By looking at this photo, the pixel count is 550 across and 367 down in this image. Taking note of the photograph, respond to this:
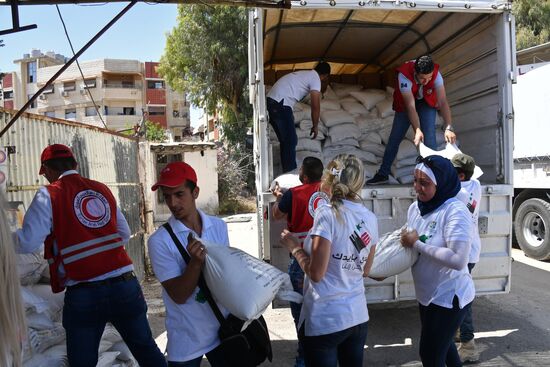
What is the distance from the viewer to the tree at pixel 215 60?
755 inches

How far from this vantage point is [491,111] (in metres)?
4.64

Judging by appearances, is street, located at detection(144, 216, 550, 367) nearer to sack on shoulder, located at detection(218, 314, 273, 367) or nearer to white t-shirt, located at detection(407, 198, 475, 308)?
white t-shirt, located at detection(407, 198, 475, 308)

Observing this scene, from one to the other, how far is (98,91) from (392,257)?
45.8m

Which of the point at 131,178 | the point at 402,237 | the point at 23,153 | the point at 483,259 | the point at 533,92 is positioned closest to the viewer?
the point at 402,237

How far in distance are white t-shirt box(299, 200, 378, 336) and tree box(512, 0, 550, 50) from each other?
953 inches

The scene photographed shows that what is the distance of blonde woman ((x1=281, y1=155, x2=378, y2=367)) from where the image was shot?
2.43 meters

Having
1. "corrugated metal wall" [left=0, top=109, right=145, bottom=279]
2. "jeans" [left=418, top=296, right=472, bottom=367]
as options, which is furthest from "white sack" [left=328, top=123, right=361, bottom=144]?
"jeans" [left=418, top=296, right=472, bottom=367]

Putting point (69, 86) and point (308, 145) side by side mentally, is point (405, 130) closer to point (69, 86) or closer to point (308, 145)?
point (308, 145)

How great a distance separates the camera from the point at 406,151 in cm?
512

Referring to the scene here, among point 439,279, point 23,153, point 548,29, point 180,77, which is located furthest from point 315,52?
point 548,29

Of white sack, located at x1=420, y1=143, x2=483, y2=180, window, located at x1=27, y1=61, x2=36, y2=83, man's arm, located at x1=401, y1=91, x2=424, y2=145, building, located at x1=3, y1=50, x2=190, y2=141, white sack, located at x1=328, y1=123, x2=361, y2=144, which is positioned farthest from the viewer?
window, located at x1=27, y1=61, x2=36, y2=83

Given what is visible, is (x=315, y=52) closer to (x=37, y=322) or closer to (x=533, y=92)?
(x=533, y=92)

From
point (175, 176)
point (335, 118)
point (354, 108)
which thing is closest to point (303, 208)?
point (175, 176)

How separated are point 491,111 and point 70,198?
3.73 meters
